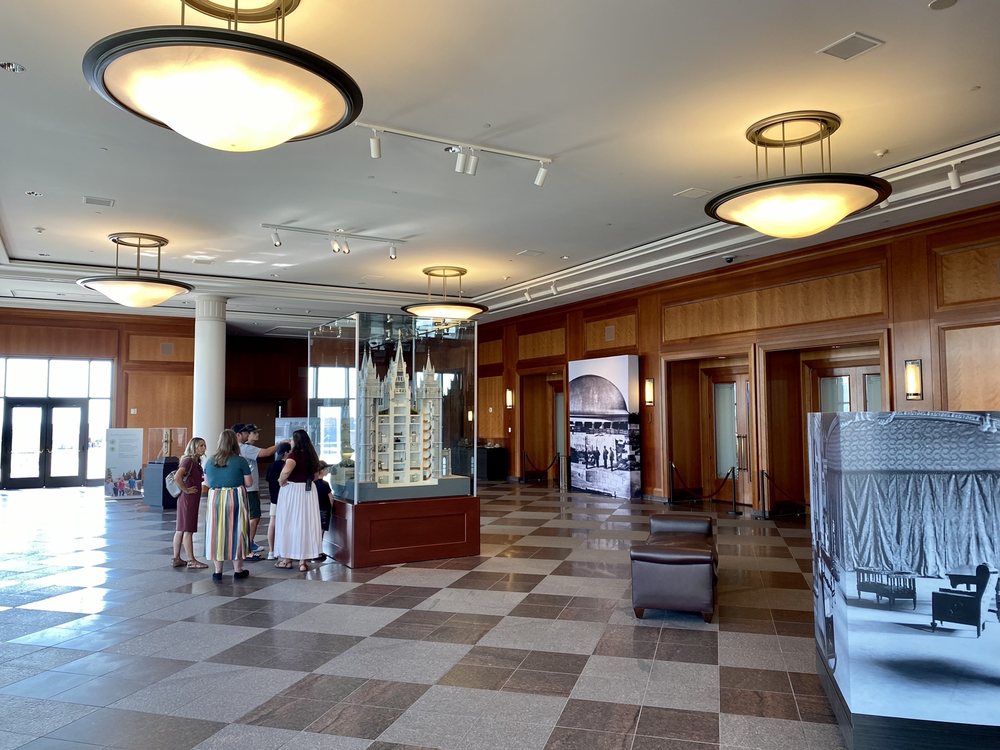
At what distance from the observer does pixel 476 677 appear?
4465 millimetres

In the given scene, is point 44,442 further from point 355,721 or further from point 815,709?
point 815,709

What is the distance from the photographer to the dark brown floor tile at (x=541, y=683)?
4.24 meters

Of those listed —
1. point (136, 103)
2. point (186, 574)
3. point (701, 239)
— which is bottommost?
point (186, 574)

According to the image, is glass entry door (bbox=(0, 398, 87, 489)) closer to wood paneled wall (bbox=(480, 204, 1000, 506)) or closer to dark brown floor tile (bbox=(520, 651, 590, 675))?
wood paneled wall (bbox=(480, 204, 1000, 506))

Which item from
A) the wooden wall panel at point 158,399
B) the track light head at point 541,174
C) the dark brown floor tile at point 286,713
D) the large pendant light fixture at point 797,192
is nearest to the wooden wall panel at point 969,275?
the large pendant light fixture at point 797,192

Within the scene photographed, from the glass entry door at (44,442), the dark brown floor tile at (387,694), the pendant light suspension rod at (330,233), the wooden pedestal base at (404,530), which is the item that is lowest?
the dark brown floor tile at (387,694)

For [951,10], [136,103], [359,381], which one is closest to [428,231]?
[359,381]

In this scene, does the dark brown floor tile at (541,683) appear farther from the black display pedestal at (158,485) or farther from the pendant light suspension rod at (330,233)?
the black display pedestal at (158,485)

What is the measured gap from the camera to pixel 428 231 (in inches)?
395

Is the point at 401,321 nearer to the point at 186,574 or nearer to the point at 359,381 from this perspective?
the point at 359,381

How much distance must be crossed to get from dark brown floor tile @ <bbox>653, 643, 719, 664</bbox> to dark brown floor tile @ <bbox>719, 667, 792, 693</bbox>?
189mm

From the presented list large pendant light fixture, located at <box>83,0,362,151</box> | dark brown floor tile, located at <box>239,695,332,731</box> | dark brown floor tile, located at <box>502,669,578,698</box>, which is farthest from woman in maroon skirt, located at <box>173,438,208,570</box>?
dark brown floor tile, located at <box>502,669,578,698</box>

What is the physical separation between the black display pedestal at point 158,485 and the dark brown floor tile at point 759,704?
37.1 ft

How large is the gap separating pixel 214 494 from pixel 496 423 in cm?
1145
